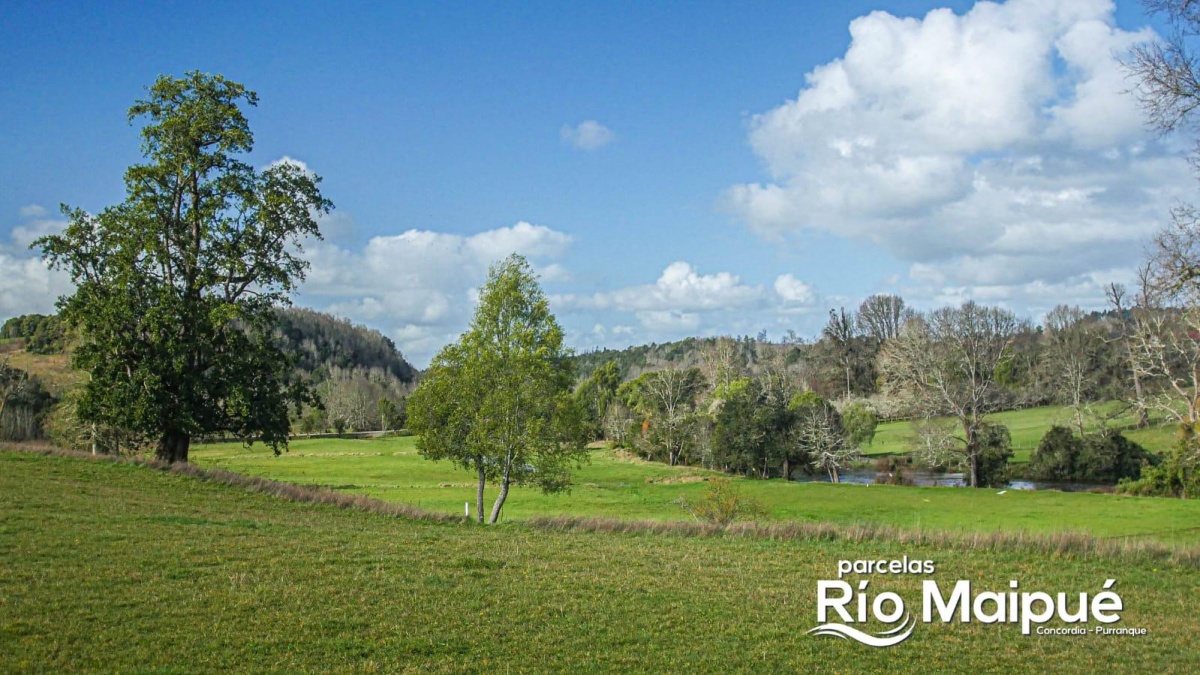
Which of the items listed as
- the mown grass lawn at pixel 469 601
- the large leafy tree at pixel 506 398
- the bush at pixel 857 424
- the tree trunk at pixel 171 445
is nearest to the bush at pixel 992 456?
the bush at pixel 857 424

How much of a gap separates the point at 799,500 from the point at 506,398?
22.5 meters

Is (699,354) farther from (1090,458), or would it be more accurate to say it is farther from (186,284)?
(186,284)

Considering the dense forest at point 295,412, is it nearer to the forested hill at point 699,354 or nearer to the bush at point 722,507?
the bush at point 722,507

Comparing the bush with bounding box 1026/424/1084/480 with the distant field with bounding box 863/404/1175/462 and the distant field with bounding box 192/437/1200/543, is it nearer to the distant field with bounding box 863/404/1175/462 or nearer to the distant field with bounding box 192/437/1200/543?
the distant field with bounding box 863/404/1175/462

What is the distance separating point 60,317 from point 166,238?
454 centimetres

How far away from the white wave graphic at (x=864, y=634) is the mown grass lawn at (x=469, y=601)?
218 millimetres

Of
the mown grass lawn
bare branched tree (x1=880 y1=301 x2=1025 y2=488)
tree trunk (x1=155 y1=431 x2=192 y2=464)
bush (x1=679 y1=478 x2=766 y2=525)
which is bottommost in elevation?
bush (x1=679 y1=478 x2=766 y2=525)

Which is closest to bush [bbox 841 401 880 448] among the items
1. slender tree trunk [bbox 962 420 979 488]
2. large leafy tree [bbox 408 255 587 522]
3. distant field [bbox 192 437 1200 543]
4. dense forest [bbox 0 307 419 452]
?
slender tree trunk [bbox 962 420 979 488]

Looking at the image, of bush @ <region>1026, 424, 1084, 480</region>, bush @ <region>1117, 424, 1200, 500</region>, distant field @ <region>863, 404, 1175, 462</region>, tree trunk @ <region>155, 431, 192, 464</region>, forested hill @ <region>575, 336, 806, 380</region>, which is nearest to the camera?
tree trunk @ <region>155, 431, 192, 464</region>

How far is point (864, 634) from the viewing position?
419 inches

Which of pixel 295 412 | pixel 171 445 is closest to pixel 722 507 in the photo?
pixel 295 412

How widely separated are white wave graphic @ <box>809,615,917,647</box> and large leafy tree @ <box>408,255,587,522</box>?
15.1 m

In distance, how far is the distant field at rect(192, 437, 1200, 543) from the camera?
104 feet

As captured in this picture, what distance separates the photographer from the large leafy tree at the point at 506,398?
25.9 meters
